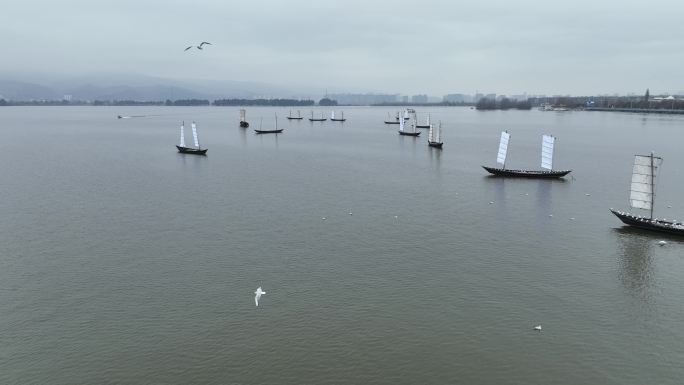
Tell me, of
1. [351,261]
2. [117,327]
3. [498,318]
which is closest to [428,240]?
[351,261]

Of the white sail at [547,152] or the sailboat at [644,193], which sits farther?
the white sail at [547,152]

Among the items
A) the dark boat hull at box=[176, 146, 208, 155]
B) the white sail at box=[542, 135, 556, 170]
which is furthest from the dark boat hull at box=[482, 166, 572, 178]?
the dark boat hull at box=[176, 146, 208, 155]

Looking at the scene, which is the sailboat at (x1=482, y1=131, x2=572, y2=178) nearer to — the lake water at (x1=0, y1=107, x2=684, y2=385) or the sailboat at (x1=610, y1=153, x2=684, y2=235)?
the lake water at (x1=0, y1=107, x2=684, y2=385)

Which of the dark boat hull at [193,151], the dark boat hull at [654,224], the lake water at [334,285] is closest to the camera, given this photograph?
the lake water at [334,285]

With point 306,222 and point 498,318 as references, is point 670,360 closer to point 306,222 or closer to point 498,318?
point 498,318

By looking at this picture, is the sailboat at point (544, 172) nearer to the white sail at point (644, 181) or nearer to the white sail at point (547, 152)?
the white sail at point (547, 152)

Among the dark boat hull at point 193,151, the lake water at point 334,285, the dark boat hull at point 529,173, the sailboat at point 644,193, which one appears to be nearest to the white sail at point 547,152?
the dark boat hull at point 529,173
